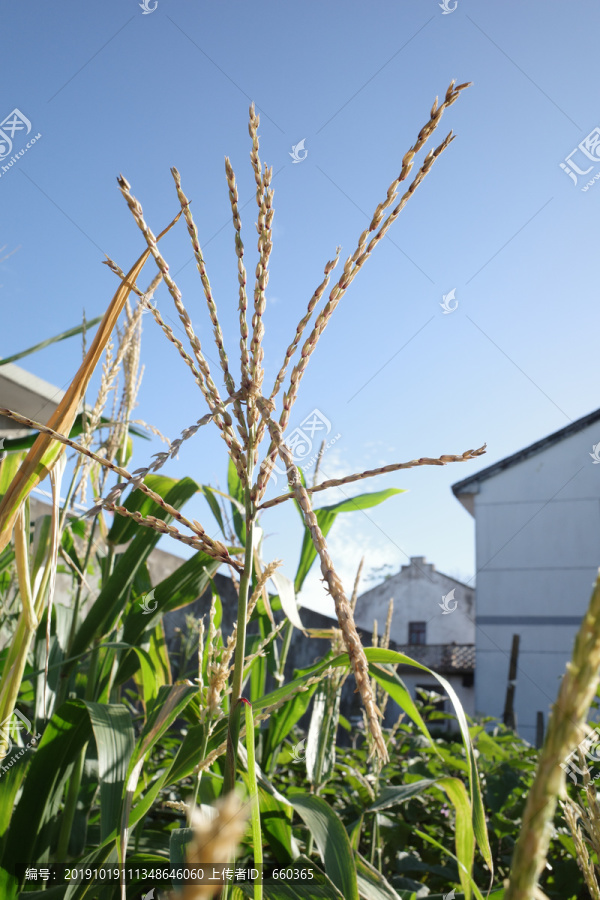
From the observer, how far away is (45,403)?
1857 mm

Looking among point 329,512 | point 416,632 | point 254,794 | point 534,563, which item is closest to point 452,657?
point 534,563

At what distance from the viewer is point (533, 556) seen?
39.9 ft

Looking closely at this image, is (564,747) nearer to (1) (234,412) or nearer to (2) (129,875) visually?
(1) (234,412)

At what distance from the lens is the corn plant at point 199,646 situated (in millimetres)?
553

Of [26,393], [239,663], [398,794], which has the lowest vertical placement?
[398,794]

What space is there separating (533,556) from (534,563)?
14 centimetres

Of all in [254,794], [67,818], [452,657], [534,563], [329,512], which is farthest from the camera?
[452,657]

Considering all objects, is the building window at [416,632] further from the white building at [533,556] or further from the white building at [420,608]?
the white building at [533,556]

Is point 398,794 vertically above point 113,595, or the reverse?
A: point 113,595

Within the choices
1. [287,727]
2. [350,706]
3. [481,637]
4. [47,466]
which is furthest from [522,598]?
[47,466]

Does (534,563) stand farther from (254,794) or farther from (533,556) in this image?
(254,794)

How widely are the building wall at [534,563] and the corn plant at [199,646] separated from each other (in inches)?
447

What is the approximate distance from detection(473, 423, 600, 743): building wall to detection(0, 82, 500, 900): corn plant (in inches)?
447

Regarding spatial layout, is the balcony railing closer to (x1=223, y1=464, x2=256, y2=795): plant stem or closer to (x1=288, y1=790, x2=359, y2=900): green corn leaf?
(x1=288, y1=790, x2=359, y2=900): green corn leaf
